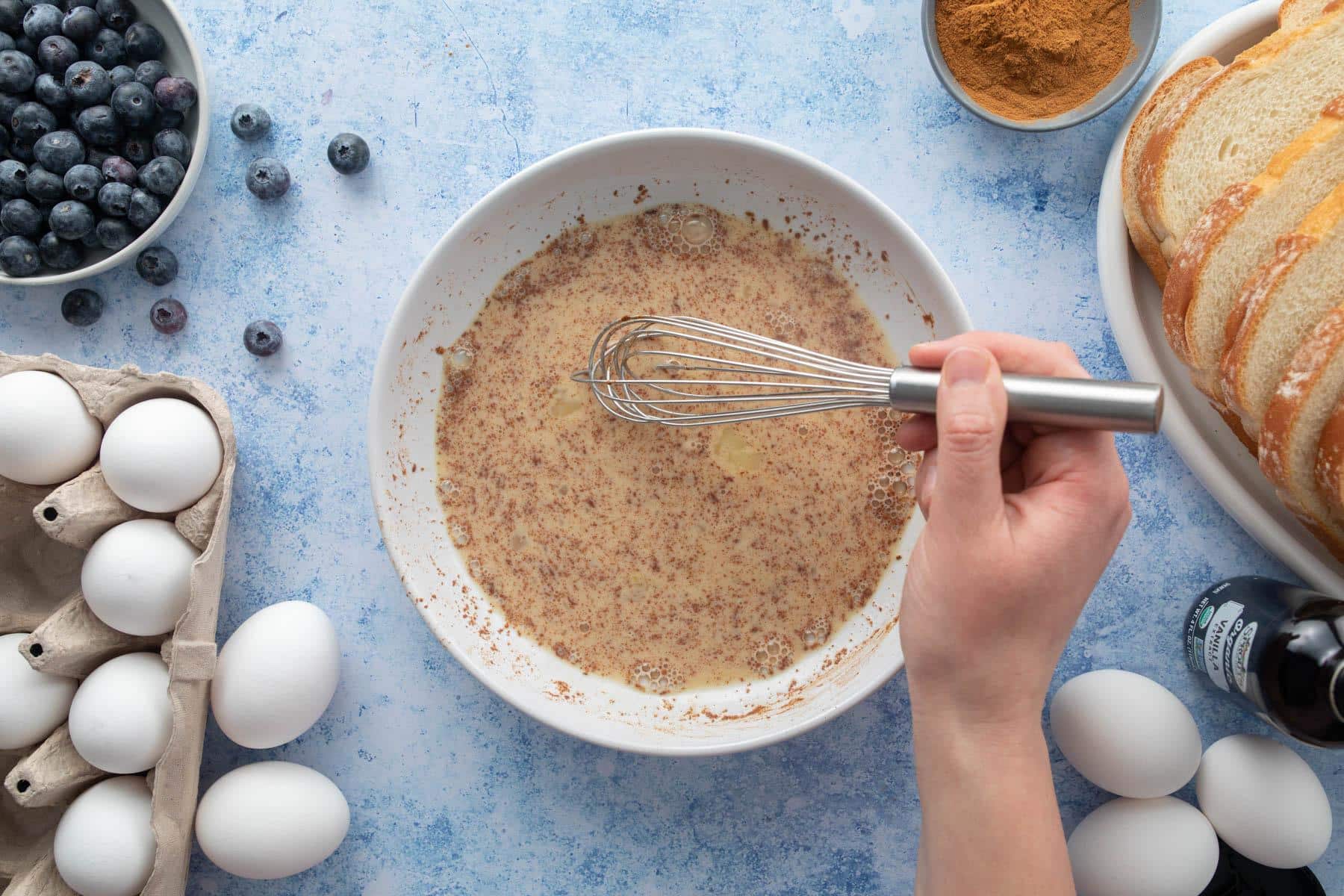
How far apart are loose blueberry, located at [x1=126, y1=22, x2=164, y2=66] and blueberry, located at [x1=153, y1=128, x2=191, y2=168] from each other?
9 cm

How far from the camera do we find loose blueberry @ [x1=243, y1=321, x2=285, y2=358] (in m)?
1.07

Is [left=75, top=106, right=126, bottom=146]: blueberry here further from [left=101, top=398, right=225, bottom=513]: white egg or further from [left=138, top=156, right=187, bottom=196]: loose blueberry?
[left=101, top=398, right=225, bottom=513]: white egg

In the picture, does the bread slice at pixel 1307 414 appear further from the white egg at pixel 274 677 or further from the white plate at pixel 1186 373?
the white egg at pixel 274 677

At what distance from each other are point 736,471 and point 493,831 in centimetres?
Result: 54

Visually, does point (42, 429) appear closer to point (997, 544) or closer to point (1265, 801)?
point (997, 544)

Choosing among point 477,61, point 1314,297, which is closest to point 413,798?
point 477,61

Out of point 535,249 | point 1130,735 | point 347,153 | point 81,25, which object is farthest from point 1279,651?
point 81,25

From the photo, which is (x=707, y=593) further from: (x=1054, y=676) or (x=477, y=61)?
(x=477, y=61)

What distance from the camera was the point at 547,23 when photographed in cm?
109

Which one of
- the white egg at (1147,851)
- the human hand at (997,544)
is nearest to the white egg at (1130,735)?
the white egg at (1147,851)

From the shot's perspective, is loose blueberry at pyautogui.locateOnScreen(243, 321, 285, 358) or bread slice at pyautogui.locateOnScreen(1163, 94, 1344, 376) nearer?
bread slice at pyautogui.locateOnScreen(1163, 94, 1344, 376)

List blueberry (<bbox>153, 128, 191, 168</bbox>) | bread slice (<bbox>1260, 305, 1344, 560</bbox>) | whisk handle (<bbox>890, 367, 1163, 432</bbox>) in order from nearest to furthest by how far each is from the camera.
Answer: whisk handle (<bbox>890, 367, 1163, 432</bbox>), bread slice (<bbox>1260, 305, 1344, 560</bbox>), blueberry (<bbox>153, 128, 191, 168</bbox>)

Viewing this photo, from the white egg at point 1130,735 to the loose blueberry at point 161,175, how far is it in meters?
1.21

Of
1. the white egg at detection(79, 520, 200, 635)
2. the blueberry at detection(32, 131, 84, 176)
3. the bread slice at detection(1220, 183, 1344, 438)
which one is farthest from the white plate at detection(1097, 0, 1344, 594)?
the blueberry at detection(32, 131, 84, 176)
